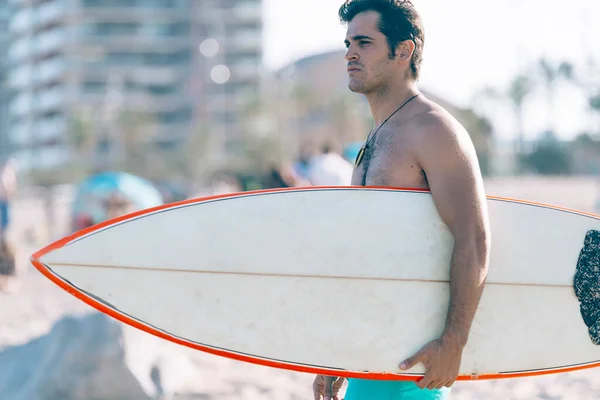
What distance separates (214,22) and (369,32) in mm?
69099

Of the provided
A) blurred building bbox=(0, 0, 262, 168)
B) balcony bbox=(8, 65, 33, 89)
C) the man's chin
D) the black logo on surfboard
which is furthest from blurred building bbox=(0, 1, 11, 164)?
the black logo on surfboard

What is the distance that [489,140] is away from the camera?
5847cm

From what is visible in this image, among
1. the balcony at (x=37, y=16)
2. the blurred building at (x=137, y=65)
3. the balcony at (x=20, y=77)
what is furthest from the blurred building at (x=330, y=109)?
the balcony at (x=20, y=77)

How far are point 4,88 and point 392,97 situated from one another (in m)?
80.6

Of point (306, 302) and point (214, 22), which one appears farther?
point (214, 22)

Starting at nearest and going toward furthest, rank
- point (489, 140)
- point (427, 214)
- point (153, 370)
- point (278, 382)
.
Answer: point (427, 214) → point (153, 370) → point (278, 382) → point (489, 140)

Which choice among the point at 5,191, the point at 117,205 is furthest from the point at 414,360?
the point at 117,205

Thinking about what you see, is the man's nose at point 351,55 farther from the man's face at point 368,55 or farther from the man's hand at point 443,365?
the man's hand at point 443,365

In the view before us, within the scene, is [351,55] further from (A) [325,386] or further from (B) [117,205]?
(B) [117,205]

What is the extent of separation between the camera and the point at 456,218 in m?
2.05

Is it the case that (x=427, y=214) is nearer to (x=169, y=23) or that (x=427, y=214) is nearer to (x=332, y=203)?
(x=332, y=203)

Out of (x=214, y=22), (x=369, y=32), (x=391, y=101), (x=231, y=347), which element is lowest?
(x=231, y=347)

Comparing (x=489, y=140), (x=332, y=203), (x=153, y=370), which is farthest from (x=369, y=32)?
(x=489, y=140)

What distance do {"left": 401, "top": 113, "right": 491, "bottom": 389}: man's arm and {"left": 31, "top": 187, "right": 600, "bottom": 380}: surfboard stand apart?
227 millimetres
